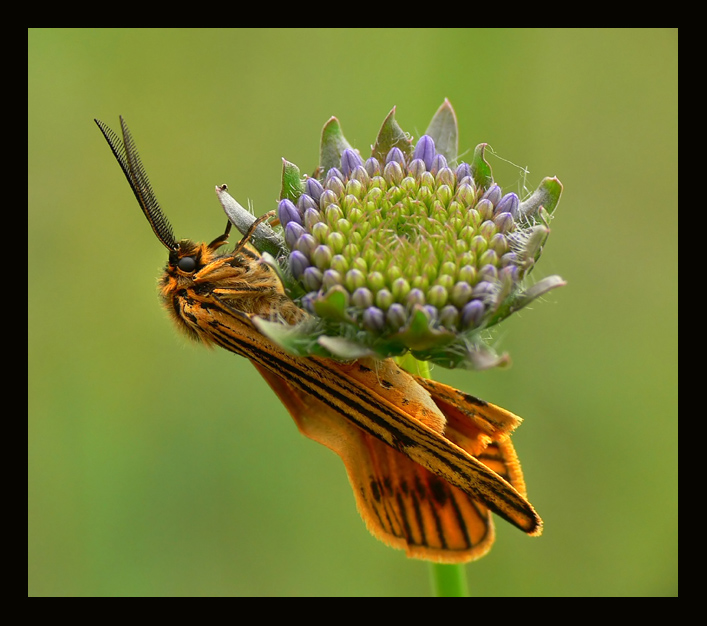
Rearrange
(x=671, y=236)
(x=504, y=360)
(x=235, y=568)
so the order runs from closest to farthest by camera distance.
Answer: (x=504, y=360), (x=235, y=568), (x=671, y=236)

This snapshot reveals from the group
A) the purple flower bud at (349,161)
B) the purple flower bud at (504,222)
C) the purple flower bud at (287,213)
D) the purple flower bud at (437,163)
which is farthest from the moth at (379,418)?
the purple flower bud at (437,163)

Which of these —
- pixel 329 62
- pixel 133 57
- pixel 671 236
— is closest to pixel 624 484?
pixel 671 236

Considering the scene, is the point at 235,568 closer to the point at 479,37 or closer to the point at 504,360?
the point at 504,360

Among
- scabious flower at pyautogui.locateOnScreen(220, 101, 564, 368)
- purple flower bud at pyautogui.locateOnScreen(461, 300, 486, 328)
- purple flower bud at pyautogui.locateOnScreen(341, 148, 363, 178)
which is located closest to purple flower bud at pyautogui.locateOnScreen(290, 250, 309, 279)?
scabious flower at pyautogui.locateOnScreen(220, 101, 564, 368)

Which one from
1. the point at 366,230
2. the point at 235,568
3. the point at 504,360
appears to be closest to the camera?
the point at 504,360

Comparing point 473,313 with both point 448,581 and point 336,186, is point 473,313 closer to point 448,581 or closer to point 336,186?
point 336,186

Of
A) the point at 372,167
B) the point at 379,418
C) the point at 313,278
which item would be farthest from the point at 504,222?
the point at 379,418

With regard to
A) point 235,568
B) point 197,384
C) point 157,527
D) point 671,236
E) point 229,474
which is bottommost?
point 235,568

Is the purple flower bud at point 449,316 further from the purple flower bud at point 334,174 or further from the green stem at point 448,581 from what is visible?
the green stem at point 448,581
